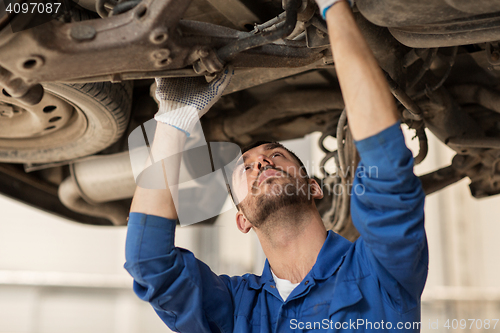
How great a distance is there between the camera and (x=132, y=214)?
42.2 inches

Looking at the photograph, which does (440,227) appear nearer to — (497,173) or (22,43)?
(497,173)

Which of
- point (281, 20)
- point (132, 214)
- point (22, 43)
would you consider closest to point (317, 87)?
point (281, 20)

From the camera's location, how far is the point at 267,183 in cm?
118

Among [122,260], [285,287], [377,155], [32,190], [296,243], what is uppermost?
[32,190]

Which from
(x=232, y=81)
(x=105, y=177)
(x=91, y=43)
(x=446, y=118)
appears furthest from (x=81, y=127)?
(x=446, y=118)

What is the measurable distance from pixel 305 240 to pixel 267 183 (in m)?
0.18

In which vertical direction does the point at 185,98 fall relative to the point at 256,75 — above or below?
below

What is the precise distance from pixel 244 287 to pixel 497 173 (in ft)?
3.83

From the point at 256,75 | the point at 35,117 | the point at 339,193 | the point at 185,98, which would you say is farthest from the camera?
the point at 339,193

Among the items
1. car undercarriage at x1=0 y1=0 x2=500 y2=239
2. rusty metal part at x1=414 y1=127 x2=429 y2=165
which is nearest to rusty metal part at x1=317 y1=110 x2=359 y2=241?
car undercarriage at x1=0 y1=0 x2=500 y2=239

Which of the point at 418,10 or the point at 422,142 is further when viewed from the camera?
the point at 422,142

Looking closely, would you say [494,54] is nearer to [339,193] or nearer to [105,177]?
[339,193]

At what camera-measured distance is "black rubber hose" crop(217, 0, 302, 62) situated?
871mm

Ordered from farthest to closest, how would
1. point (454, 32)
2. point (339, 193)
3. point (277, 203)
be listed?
1. point (339, 193)
2. point (277, 203)
3. point (454, 32)
